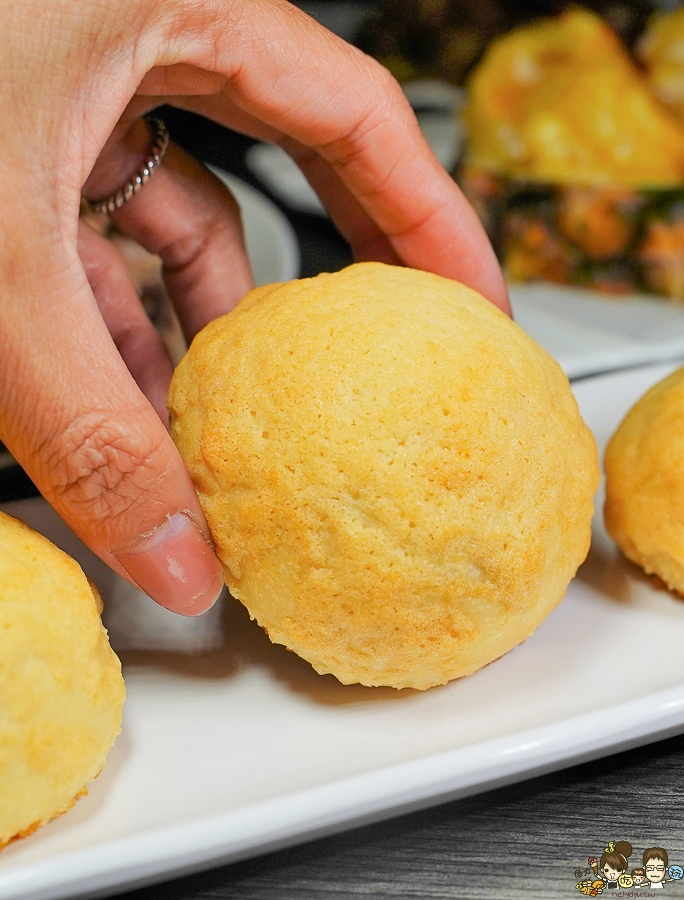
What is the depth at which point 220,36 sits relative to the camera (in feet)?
2.66

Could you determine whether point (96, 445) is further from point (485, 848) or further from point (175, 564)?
point (485, 848)

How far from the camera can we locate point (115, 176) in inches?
42.5

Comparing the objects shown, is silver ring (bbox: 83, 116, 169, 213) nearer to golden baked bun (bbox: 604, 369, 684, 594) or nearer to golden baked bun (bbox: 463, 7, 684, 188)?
golden baked bun (bbox: 604, 369, 684, 594)

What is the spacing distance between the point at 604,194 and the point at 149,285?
3.06 ft

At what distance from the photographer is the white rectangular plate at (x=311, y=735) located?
645mm

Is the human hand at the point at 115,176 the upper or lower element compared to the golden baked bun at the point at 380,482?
upper

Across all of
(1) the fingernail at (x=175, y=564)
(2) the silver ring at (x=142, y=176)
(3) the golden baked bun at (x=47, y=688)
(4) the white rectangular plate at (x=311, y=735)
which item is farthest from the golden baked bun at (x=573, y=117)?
(3) the golden baked bun at (x=47, y=688)

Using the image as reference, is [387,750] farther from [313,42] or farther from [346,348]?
[313,42]

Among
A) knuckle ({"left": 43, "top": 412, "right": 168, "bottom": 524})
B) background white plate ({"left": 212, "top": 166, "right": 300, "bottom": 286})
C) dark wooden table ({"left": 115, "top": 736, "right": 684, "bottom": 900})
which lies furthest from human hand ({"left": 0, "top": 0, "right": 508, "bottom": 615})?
background white plate ({"left": 212, "top": 166, "right": 300, "bottom": 286})

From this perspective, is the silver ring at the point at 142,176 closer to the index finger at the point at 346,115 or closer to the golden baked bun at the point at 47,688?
the index finger at the point at 346,115

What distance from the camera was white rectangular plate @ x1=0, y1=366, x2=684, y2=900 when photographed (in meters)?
0.64

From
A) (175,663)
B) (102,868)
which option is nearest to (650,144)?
(175,663)

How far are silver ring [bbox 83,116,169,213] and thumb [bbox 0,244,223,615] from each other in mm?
434

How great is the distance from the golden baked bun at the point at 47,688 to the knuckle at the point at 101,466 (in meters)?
0.06
